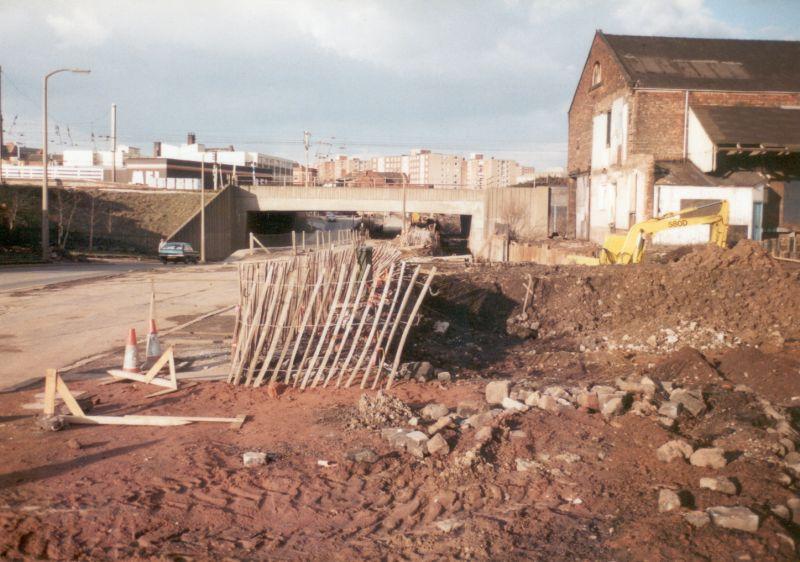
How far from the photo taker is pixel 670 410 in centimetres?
805

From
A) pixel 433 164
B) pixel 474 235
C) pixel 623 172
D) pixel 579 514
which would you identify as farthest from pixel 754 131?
pixel 433 164

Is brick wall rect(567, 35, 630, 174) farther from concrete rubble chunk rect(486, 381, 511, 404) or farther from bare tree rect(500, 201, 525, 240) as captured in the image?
concrete rubble chunk rect(486, 381, 511, 404)

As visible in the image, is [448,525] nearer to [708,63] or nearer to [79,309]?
[79,309]

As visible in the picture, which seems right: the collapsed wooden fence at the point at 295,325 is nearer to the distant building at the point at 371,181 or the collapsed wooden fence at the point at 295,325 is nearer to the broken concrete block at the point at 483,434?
the broken concrete block at the point at 483,434

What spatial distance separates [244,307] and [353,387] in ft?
5.94

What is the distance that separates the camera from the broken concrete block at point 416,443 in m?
6.83

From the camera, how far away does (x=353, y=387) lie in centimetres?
952

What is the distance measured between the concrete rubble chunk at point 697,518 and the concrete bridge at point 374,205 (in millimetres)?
41428

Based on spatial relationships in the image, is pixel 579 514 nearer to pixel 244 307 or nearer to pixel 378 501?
pixel 378 501

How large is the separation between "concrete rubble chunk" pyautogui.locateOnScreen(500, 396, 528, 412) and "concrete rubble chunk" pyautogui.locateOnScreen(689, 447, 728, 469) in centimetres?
195

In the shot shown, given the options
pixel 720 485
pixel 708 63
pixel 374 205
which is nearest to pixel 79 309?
pixel 720 485

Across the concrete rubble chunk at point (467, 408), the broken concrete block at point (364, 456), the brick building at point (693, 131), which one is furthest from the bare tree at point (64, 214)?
the broken concrete block at point (364, 456)

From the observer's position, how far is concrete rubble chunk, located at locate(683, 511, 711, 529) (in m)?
5.39

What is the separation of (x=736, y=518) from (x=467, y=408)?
338 cm
